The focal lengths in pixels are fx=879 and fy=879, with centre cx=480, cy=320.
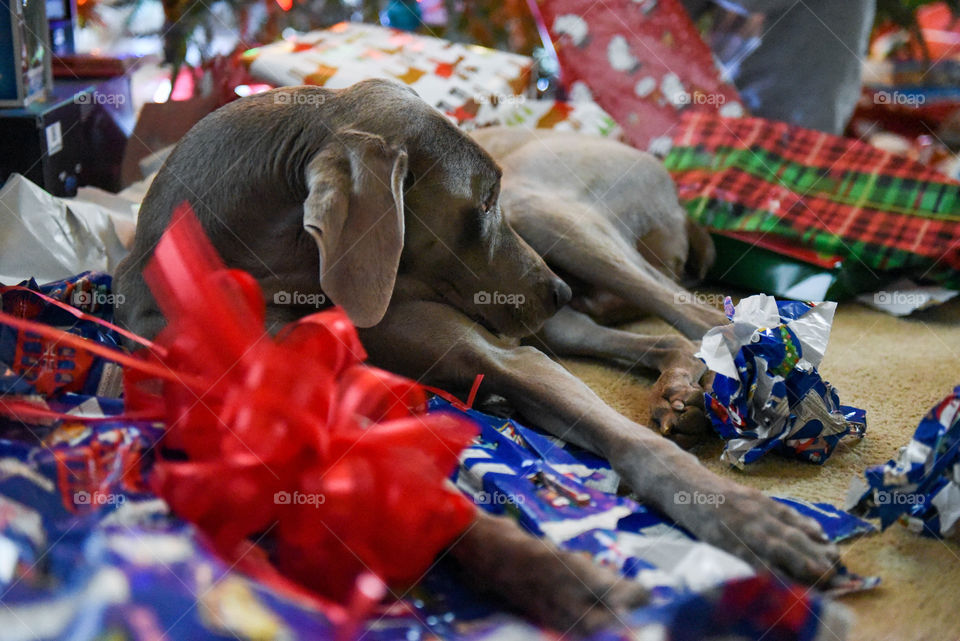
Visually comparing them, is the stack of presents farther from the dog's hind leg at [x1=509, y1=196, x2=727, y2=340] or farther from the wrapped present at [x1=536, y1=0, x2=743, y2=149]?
the dog's hind leg at [x1=509, y1=196, x2=727, y2=340]

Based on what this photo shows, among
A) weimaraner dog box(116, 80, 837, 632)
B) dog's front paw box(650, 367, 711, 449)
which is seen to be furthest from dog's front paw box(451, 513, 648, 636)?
dog's front paw box(650, 367, 711, 449)

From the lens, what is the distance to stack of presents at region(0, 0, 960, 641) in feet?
3.22

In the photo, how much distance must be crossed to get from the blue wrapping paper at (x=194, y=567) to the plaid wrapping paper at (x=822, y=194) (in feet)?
5.69

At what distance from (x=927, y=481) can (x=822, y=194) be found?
1945 mm

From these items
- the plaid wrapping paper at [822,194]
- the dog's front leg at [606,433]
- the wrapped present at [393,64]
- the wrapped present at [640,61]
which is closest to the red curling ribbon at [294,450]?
the dog's front leg at [606,433]

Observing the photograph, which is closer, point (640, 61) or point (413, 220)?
point (413, 220)

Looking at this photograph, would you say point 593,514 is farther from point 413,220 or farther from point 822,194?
point 822,194

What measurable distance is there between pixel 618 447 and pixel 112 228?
1.53m

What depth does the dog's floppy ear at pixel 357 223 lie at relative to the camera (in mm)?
1548

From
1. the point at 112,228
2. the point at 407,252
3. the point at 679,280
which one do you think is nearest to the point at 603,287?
the point at 679,280

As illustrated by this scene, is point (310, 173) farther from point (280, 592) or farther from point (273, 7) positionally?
point (273, 7)

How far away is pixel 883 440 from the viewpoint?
6.40 ft

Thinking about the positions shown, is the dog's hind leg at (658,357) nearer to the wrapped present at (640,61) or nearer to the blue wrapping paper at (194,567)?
the blue wrapping paper at (194,567)

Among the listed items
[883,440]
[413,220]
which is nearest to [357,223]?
[413,220]
